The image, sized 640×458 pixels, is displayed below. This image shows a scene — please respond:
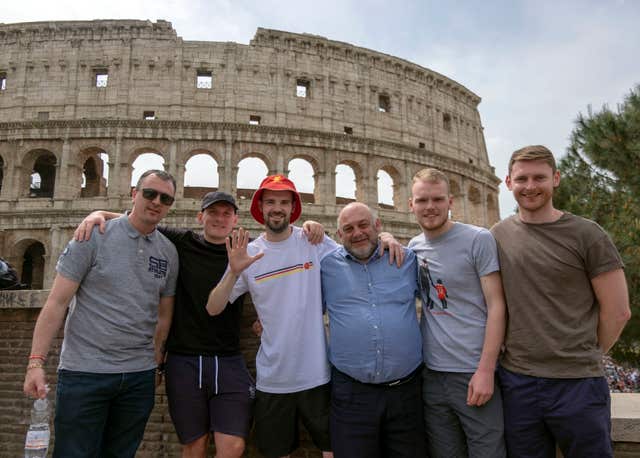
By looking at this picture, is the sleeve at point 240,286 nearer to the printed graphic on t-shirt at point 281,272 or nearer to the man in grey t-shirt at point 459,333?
the printed graphic on t-shirt at point 281,272

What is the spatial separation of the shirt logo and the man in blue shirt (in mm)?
1335

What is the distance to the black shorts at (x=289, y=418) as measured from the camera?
117 inches

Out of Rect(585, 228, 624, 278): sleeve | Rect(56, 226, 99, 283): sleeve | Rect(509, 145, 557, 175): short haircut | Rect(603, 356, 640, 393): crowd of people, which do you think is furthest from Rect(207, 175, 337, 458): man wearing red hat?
Rect(603, 356, 640, 393): crowd of people

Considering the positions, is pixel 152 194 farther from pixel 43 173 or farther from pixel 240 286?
pixel 43 173

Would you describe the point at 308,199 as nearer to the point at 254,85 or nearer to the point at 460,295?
the point at 254,85

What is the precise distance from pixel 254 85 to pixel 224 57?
2339 millimetres

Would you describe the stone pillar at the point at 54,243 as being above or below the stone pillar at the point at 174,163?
below

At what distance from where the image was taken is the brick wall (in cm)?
439

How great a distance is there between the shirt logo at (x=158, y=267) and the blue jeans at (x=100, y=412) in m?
0.72

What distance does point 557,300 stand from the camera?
2.56 meters

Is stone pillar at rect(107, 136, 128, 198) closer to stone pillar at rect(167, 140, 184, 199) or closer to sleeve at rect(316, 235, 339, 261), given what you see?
stone pillar at rect(167, 140, 184, 199)

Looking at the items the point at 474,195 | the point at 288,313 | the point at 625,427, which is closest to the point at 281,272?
the point at 288,313

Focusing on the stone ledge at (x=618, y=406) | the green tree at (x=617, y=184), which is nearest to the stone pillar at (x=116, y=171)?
the stone ledge at (x=618, y=406)

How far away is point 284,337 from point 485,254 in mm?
1471
